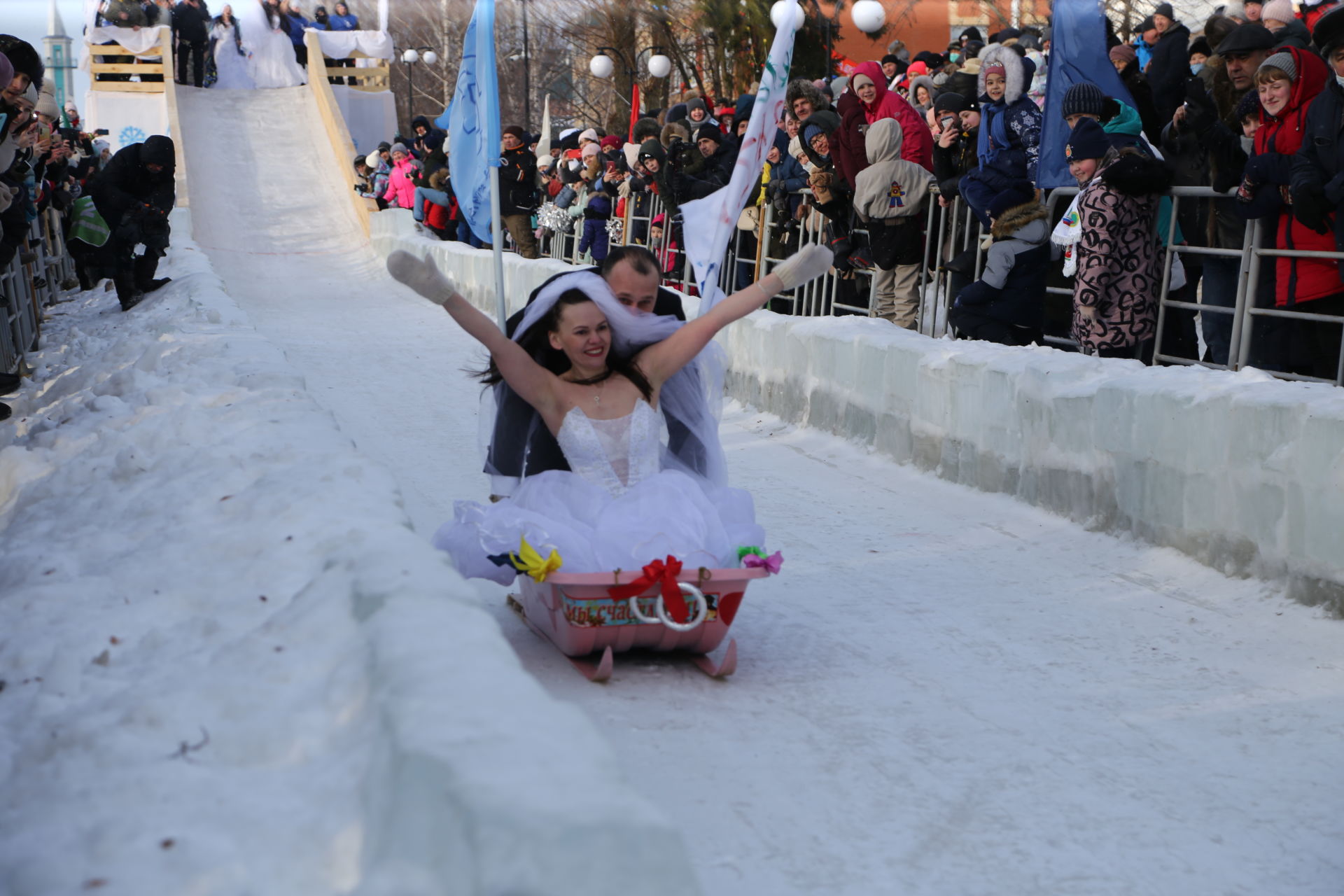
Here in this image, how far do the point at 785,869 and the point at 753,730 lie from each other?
803 millimetres

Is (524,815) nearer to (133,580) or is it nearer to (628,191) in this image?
(133,580)

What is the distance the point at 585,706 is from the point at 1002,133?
209 inches

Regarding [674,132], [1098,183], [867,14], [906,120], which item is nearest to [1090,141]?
[1098,183]

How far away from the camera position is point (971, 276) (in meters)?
8.20

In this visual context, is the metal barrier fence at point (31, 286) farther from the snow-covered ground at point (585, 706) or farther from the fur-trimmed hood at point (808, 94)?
the fur-trimmed hood at point (808, 94)

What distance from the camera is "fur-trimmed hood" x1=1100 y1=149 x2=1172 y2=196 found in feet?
21.5

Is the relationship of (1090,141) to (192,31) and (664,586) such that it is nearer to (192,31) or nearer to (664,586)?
(664,586)

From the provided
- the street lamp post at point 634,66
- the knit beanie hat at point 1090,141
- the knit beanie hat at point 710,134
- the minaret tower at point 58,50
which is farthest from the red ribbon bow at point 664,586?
the minaret tower at point 58,50

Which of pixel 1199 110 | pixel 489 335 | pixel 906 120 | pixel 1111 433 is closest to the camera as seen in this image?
pixel 489 335

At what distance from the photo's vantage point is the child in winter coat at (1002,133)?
776 centimetres

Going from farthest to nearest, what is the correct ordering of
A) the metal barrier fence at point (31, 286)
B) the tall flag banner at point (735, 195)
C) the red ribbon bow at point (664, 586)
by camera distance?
the metal barrier fence at point (31, 286) → the tall flag banner at point (735, 195) → the red ribbon bow at point (664, 586)

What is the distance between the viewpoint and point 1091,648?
4414 mm

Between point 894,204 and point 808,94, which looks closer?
point 894,204

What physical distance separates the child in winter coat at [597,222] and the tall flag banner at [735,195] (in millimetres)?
8335
